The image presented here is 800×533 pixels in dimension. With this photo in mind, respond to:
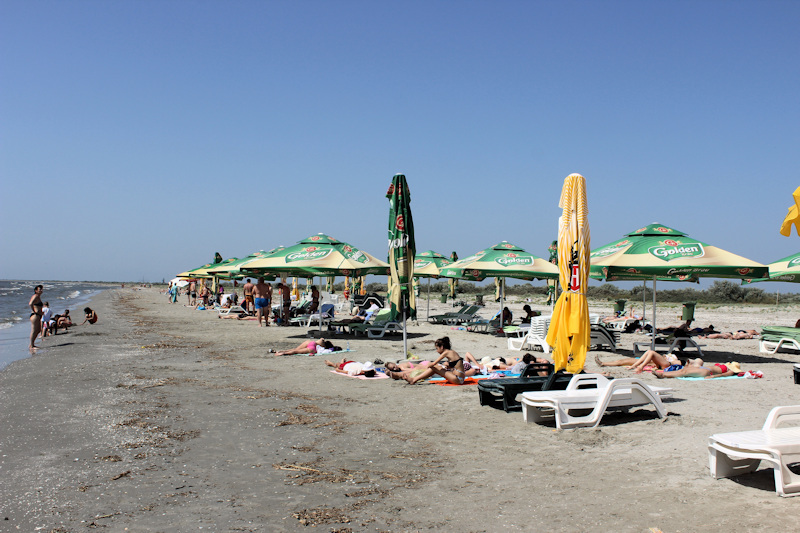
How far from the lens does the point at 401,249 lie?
10133 mm

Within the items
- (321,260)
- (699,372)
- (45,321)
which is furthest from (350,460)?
(45,321)

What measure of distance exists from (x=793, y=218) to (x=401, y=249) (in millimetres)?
6482

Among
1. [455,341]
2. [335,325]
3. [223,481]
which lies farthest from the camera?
[335,325]

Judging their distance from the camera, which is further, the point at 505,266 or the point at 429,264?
the point at 429,264

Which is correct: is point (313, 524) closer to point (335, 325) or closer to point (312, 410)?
point (312, 410)

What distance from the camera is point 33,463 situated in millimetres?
4938

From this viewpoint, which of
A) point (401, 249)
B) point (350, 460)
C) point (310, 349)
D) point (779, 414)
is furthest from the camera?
point (310, 349)

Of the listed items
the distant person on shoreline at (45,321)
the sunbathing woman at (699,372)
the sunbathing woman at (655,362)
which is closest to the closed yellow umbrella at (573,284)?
the sunbathing woman at (699,372)

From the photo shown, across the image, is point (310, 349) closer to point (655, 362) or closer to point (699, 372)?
point (655, 362)

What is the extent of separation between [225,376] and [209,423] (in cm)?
333

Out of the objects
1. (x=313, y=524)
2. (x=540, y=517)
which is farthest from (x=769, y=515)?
(x=313, y=524)

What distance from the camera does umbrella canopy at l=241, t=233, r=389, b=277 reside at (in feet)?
46.8

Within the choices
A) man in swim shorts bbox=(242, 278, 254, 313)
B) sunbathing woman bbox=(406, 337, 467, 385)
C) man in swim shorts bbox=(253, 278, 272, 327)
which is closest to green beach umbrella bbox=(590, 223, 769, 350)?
sunbathing woman bbox=(406, 337, 467, 385)

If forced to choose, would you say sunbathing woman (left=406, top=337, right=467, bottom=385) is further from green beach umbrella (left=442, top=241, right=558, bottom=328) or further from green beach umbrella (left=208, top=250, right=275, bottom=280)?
green beach umbrella (left=208, top=250, right=275, bottom=280)
